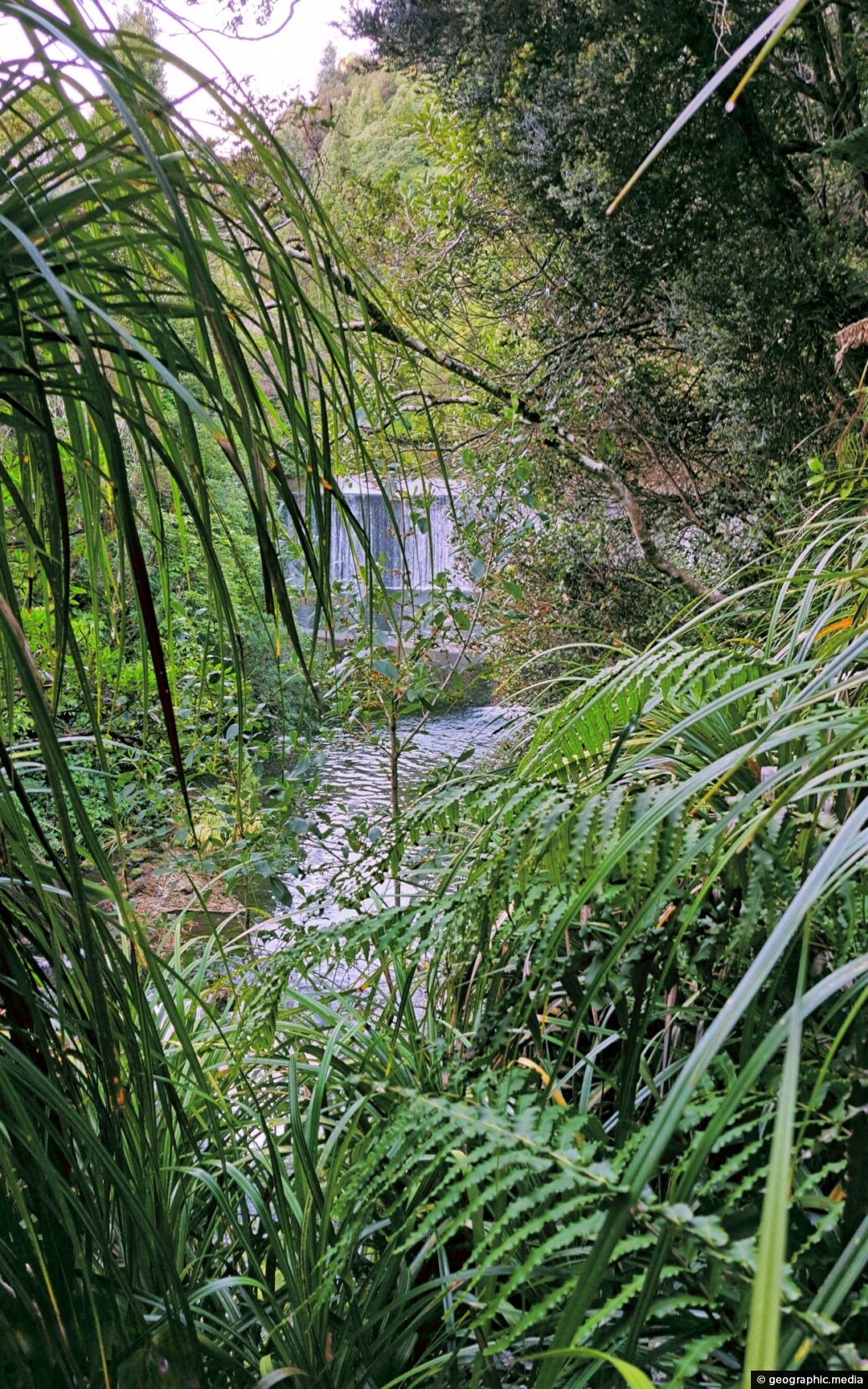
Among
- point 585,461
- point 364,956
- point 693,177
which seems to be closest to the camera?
point 364,956

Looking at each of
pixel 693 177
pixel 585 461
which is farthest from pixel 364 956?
pixel 585 461

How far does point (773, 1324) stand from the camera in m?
0.19

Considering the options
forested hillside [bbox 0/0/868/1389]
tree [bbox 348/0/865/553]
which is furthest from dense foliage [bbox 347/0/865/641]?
forested hillside [bbox 0/0/868/1389]

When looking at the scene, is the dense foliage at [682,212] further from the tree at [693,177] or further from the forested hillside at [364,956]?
the forested hillside at [364,956]

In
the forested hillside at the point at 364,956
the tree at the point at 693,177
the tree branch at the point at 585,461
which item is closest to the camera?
the forested hillside at the point at 364,956

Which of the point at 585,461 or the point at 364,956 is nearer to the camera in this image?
the point at 364,956

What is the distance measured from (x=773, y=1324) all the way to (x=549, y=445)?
11.3 feet

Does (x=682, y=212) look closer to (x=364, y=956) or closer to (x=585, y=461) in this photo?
(x=585, y=461)

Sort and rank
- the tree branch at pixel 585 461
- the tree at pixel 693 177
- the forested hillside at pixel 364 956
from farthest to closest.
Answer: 1. the tree branch at pixel 585 461
2. the tree at pixel 693 177
3. the forested hillside at pixel 364 956

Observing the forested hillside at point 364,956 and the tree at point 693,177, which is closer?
the forested hillside at point 364,956

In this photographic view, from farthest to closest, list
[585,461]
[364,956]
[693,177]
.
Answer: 1. [585,461]
2. [693,177]
3. [364,956]

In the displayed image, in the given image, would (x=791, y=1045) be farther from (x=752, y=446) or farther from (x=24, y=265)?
(x=752, y=446)

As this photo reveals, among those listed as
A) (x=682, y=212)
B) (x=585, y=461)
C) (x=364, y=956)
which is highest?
(x=682, y=212)

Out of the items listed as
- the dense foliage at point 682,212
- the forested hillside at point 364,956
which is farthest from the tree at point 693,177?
the forested hillside at point 364,956
